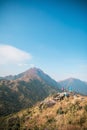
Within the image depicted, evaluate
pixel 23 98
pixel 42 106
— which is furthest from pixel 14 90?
pixel 42 106

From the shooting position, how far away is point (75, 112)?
21281 millimetres

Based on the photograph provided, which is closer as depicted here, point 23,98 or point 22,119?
point 22,119

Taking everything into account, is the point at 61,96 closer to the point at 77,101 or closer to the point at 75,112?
the point at 77,101

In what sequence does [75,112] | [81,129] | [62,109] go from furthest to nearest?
[62,109] < [75,112] < [81,129]

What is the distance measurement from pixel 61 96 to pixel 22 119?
885 cm

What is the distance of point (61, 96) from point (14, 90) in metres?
129

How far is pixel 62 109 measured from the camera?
79.7ft

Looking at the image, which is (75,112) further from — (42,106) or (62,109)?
(42,106)

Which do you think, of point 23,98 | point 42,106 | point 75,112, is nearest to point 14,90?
point 23,98

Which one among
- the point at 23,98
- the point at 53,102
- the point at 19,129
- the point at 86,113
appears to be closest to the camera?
the point at 86,113

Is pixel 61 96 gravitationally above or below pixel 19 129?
above

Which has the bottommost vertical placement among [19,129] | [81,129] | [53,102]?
[19,129]

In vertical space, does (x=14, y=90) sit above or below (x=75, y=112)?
above

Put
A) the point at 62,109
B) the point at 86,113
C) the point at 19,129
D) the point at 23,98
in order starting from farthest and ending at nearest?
the point at 23,98 < the point at 62,109 < the point at 19,129 < the point at 86,113
